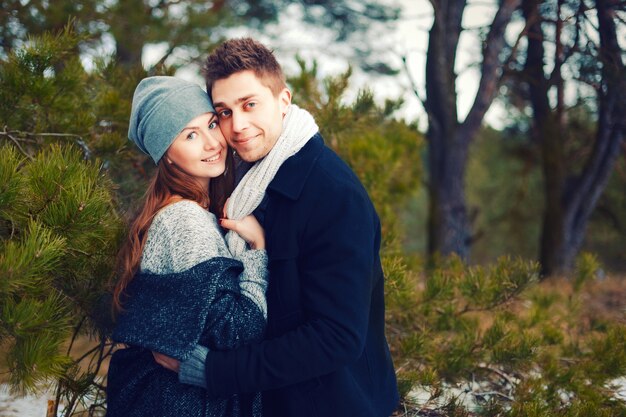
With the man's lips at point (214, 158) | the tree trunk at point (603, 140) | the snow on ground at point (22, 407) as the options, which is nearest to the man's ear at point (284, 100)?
the man's lips at point (214, 158)

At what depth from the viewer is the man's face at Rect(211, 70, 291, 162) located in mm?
1865

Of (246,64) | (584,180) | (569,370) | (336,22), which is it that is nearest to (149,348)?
(246,64)

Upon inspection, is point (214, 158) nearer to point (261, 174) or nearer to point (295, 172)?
point (261, 174)

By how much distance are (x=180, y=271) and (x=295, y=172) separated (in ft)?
1.48

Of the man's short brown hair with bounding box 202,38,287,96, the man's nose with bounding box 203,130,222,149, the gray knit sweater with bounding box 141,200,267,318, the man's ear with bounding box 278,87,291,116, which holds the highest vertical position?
the man's short brown hair with bounding box 202,38,287,96

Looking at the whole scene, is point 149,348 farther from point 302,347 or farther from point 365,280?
point 365,280

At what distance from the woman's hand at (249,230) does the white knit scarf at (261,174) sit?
0.02 m

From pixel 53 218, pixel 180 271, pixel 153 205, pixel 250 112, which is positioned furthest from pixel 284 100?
pixel 53 218

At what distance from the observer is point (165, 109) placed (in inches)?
76.6

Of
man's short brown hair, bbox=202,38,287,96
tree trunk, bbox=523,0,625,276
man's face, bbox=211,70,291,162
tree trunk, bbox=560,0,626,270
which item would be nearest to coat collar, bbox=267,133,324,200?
man's face, bbox=211,70,291,162

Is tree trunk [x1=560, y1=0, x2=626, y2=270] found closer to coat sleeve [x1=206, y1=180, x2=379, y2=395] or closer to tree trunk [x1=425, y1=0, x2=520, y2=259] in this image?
tree trunk [x1=425, y1=0, x2=520, y2=259]

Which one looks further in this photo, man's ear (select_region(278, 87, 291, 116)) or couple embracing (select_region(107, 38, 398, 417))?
man's ear (select_region(278, 87, 291, 116))

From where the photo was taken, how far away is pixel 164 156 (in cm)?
203

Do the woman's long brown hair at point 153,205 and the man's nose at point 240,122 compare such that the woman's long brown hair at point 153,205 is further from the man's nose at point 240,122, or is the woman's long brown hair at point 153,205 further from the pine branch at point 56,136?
the pine branch at point 56,136
